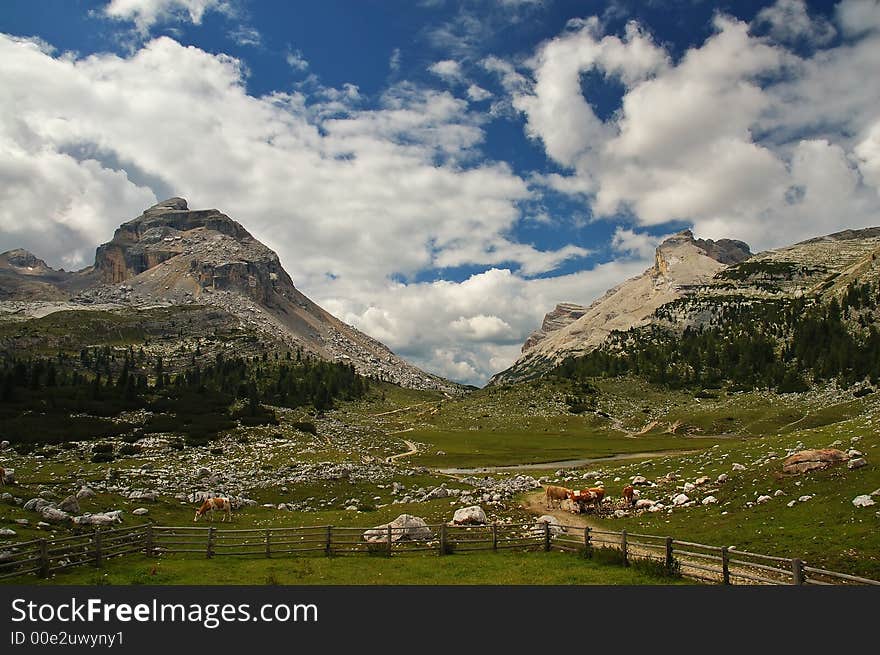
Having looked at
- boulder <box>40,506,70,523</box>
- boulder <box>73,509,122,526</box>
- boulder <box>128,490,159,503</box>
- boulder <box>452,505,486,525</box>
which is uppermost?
boulder <box>40,506,70,523</box>

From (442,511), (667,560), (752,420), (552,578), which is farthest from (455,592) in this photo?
(752,420)

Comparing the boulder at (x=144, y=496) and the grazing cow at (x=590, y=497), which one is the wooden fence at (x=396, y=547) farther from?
the boulder at (x=144, y=496)

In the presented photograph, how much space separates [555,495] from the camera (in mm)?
42469

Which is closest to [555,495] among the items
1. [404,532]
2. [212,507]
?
[404,532]

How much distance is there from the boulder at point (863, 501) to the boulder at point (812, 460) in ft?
21.8

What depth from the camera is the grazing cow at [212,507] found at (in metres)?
38.8

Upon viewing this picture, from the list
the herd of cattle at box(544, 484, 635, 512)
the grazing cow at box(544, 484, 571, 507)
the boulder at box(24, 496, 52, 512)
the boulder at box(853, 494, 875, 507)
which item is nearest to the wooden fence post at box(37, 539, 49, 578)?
the boulder at box(24, 496, 52, 512)

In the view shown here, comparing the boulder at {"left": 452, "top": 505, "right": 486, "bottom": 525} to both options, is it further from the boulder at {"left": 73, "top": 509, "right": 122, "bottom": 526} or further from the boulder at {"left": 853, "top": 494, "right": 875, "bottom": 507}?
the boulder at {"left": 73, "top": 509, "right": 122, "bottom": 526}

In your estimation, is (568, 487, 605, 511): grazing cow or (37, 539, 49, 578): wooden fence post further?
(568, 487, 605, 511): grazing cow

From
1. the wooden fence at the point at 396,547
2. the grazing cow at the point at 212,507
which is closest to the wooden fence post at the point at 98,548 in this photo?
the wooden fence at the point at 396,547

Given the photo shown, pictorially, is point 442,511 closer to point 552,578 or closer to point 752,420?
point 552,578

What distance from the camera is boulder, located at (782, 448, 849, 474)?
31688mm

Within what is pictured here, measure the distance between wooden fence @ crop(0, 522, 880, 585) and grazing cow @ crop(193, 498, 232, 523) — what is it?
7602 millimetres

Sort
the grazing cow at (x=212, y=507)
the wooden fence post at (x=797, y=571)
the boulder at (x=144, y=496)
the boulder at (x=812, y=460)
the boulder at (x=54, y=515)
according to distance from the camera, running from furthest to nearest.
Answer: the boulder at (x=144, y=496)
the grazing cow at (x=212, y=507)
the boulder at (x=812, y=460)
the boulder at (x=54, y=515)
the wooden fence post at (x=797, y=571)
